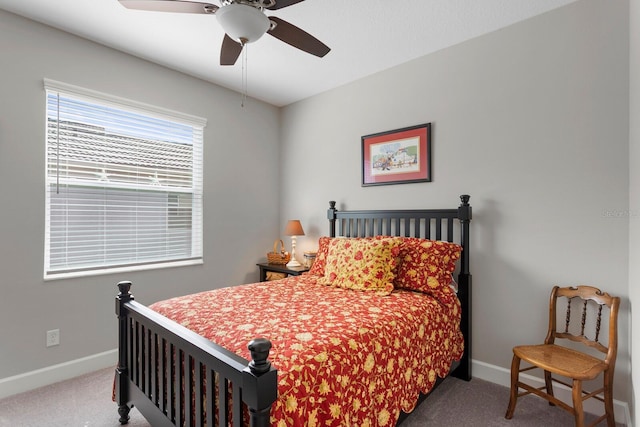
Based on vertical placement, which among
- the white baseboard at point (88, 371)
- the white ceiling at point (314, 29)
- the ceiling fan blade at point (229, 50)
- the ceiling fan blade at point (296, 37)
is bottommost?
the white baseboard at point (88, 371)

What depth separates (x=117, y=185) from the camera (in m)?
2.81

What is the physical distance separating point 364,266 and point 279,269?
1366 millimetres

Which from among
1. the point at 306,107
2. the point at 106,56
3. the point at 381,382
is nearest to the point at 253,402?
the point at 381,382

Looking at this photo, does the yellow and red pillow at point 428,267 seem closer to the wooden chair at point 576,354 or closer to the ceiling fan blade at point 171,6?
the wooden chair at point 576,354

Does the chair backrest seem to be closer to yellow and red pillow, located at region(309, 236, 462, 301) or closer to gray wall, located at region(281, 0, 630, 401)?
gray wall, located at region(281, 0, 630, 401)

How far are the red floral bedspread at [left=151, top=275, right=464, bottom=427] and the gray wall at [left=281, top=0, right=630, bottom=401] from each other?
52cm

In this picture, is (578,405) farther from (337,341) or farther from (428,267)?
(337,341)

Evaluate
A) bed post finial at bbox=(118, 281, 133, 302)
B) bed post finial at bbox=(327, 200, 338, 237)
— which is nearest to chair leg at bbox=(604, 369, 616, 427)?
bed post finial at bbox=(327, 200, 338, 237)

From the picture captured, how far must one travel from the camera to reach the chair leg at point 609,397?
1.78 m

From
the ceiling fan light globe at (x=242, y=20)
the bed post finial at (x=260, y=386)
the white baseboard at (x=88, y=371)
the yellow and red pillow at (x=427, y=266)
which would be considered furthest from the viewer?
the yellow and red pillow at (x=427, y=266)

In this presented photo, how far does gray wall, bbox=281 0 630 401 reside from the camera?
201 centimetres

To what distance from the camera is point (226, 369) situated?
1141mm

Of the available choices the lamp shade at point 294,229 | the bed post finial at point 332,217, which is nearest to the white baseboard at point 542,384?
the bed post finial at point 332,217

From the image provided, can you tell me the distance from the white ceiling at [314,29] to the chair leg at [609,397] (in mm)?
2334
